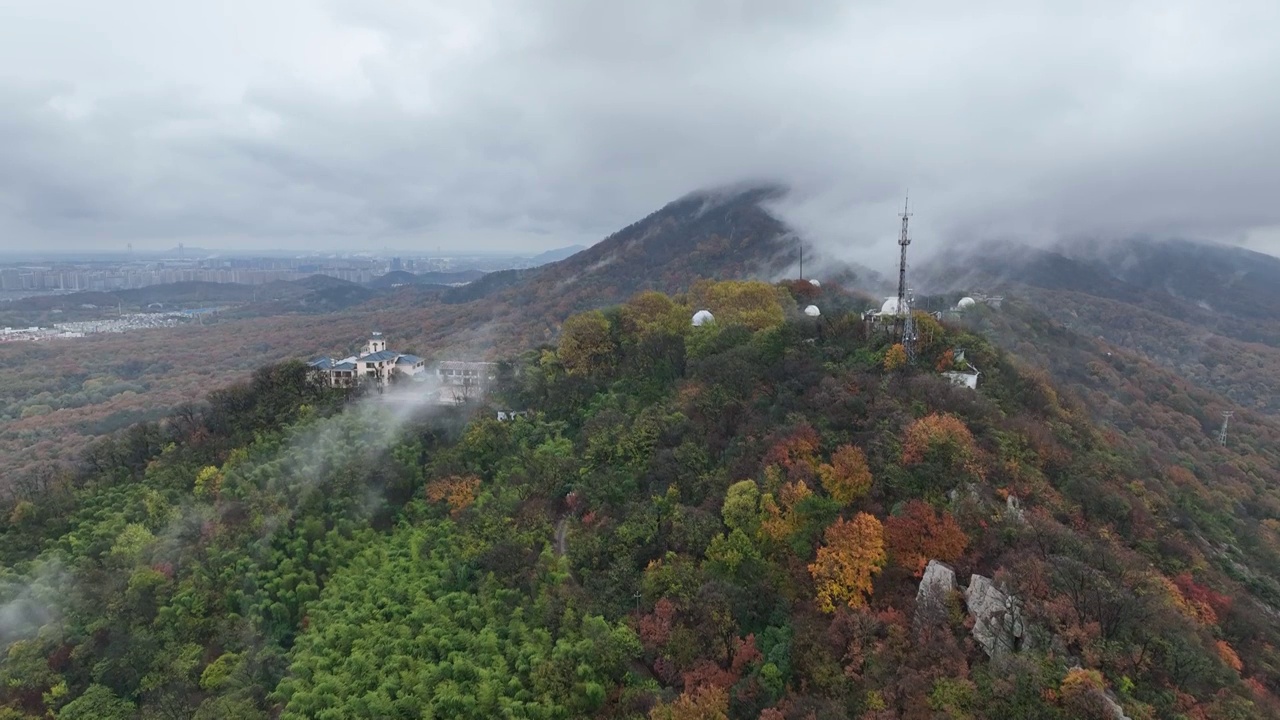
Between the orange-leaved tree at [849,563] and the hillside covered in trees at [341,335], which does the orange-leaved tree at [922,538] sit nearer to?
the orange-leaved tree at [849,563]

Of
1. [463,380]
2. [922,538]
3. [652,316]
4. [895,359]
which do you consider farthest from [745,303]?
[922,538]

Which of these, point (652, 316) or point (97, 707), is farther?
point (652, 316)

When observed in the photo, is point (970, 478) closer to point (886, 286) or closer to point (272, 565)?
point (272, 565)

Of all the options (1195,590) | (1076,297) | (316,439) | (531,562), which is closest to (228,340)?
(316,439)

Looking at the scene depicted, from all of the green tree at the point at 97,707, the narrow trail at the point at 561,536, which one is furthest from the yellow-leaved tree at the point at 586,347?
the green tree at the point at 97,707

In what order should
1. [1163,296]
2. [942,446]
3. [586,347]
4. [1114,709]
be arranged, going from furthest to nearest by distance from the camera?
[1163,296] → [586,347] → [942,446] → [1114,709]

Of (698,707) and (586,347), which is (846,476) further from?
(586,347)

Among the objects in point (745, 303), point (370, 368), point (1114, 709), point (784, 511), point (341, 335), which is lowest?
point (1114, 709)

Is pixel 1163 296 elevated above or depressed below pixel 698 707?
above
